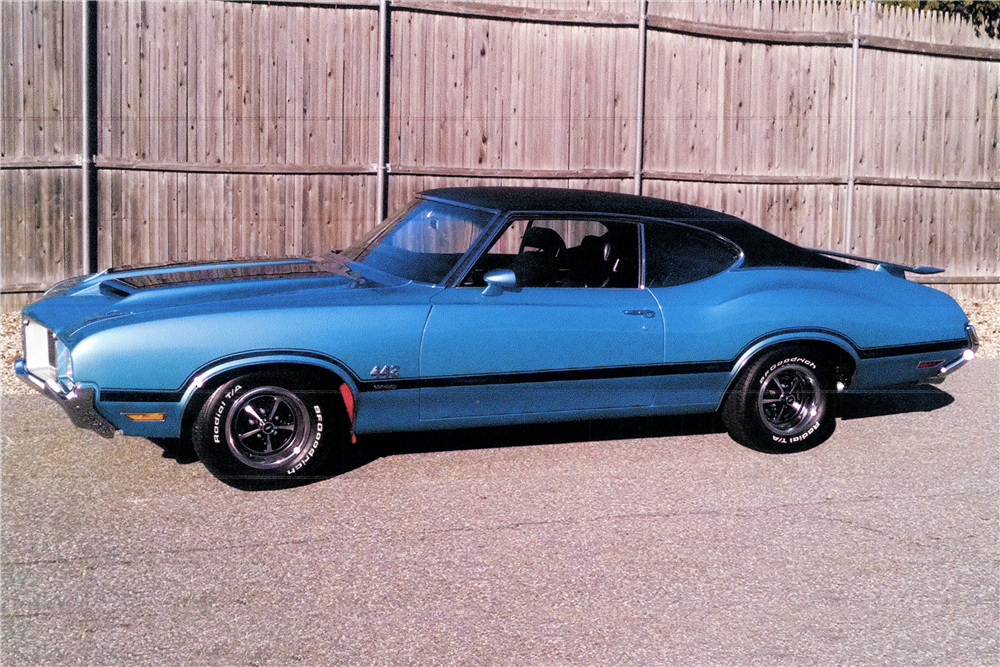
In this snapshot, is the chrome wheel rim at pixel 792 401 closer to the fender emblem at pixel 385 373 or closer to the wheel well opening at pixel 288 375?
the fender emblem at pixel 385 373

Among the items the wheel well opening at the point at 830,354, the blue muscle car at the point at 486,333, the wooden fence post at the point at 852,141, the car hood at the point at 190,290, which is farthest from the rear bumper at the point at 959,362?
the wooden fence post at the point at 852,141

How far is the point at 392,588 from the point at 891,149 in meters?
9.12

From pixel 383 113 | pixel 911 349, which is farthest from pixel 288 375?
pixel 383 113

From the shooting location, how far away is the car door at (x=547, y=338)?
546 centimetres

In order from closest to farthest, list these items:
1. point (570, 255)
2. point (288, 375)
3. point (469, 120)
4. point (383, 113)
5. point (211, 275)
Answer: point (288, 375) → point (211, 275) → point (570, 255) → point (383, 113) → point (469, 120)

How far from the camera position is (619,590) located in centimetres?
421

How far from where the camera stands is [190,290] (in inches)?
217

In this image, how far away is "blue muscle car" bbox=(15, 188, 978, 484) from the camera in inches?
202

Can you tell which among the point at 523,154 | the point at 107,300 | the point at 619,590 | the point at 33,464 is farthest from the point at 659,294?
the point at 523,154

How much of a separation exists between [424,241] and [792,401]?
7.10ft

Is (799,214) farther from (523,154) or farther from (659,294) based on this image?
(659,294)

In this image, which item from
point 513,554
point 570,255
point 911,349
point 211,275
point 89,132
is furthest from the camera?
point 89,132

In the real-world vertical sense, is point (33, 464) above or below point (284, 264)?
below

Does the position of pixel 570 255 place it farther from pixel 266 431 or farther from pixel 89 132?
pixel 89 132
